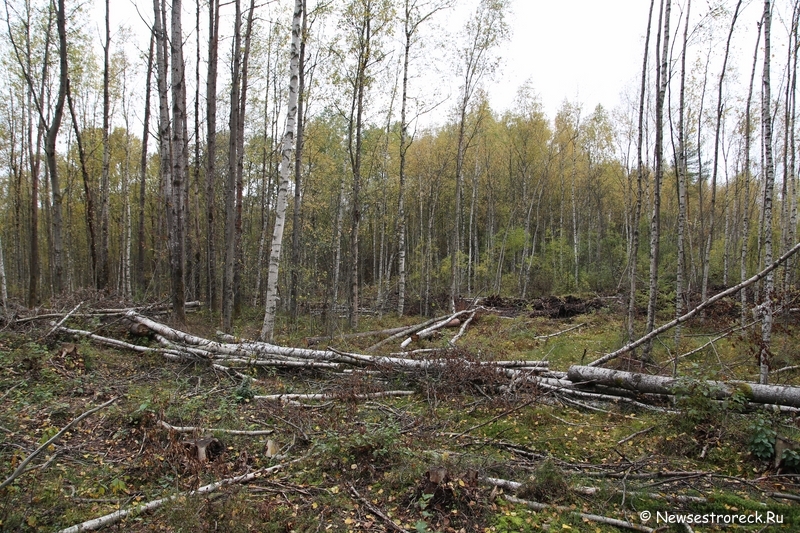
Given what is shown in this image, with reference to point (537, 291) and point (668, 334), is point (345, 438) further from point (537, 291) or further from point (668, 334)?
point (537, 291)

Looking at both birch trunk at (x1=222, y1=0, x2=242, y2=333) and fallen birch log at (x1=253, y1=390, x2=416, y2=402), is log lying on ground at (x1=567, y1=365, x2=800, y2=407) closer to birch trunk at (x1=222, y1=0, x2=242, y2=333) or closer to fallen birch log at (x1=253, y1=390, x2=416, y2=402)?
fallen birch log at (x1=253, y1=390, x2=416, y2=402)

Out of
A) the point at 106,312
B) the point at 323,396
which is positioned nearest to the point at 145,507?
the point at 323,396

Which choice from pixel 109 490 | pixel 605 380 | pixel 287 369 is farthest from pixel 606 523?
pixel 287 369

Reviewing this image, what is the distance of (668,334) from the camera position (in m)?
10.7

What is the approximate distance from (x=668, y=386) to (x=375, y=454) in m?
3.88

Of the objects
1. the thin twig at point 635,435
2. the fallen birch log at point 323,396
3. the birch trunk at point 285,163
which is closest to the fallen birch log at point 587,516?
the thin twig at point 635,435

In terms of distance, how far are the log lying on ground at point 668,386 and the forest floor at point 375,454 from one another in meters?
0.20

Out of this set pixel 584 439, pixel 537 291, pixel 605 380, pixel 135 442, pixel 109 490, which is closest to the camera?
pixel 109 490

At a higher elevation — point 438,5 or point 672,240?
point 438,5

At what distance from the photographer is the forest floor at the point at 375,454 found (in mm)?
3264

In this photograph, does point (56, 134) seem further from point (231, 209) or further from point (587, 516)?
point (587, 516)

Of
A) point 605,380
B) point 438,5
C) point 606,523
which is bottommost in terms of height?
point 606,523

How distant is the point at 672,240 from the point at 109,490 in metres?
27.4

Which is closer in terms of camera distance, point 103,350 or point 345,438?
point 345,438
